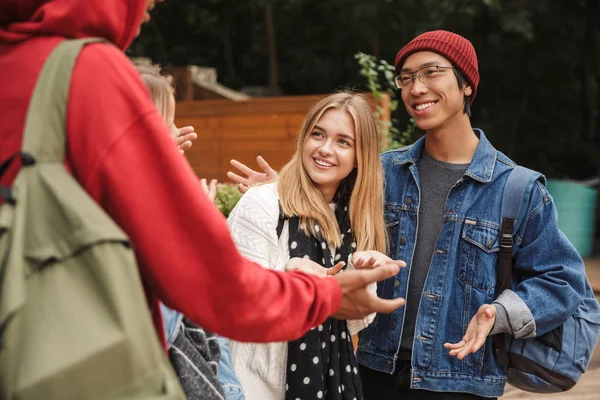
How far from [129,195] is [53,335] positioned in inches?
11.3

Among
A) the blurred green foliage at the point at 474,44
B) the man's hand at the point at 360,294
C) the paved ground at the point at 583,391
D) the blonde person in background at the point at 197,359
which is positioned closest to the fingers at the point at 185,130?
the blonde person in background at the point at 197,359

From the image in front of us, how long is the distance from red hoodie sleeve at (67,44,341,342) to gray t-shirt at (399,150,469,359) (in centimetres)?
163

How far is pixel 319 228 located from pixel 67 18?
169cm

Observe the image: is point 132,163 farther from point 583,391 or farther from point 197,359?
point 583,391

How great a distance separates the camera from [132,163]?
133cm

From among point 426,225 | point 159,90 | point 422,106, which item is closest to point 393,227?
point 426,225

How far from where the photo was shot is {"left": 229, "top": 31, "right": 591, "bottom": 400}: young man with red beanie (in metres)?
2.85

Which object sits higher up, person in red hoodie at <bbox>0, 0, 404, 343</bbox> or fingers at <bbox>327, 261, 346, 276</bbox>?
person in red hoodie at <bbox>0, 0, 404, 343</bbox>

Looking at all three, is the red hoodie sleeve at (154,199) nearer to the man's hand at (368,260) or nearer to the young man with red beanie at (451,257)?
the man's hand at (368,260)

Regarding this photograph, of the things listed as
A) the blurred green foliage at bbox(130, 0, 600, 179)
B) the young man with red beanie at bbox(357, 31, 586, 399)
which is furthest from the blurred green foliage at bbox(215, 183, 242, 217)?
the blurred green foliage at bbox(130, 0, 600, 179)

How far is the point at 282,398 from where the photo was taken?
2.82 meters

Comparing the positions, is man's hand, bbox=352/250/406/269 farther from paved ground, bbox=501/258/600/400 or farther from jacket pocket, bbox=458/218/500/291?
paved ground, bbox=501/258/600/400

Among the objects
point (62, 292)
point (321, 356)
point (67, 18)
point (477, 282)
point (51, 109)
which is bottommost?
point (321, 356)

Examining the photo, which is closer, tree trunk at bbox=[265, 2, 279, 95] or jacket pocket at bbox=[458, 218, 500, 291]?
jacket pocket at bbox=[458, 218, 500, 291]
